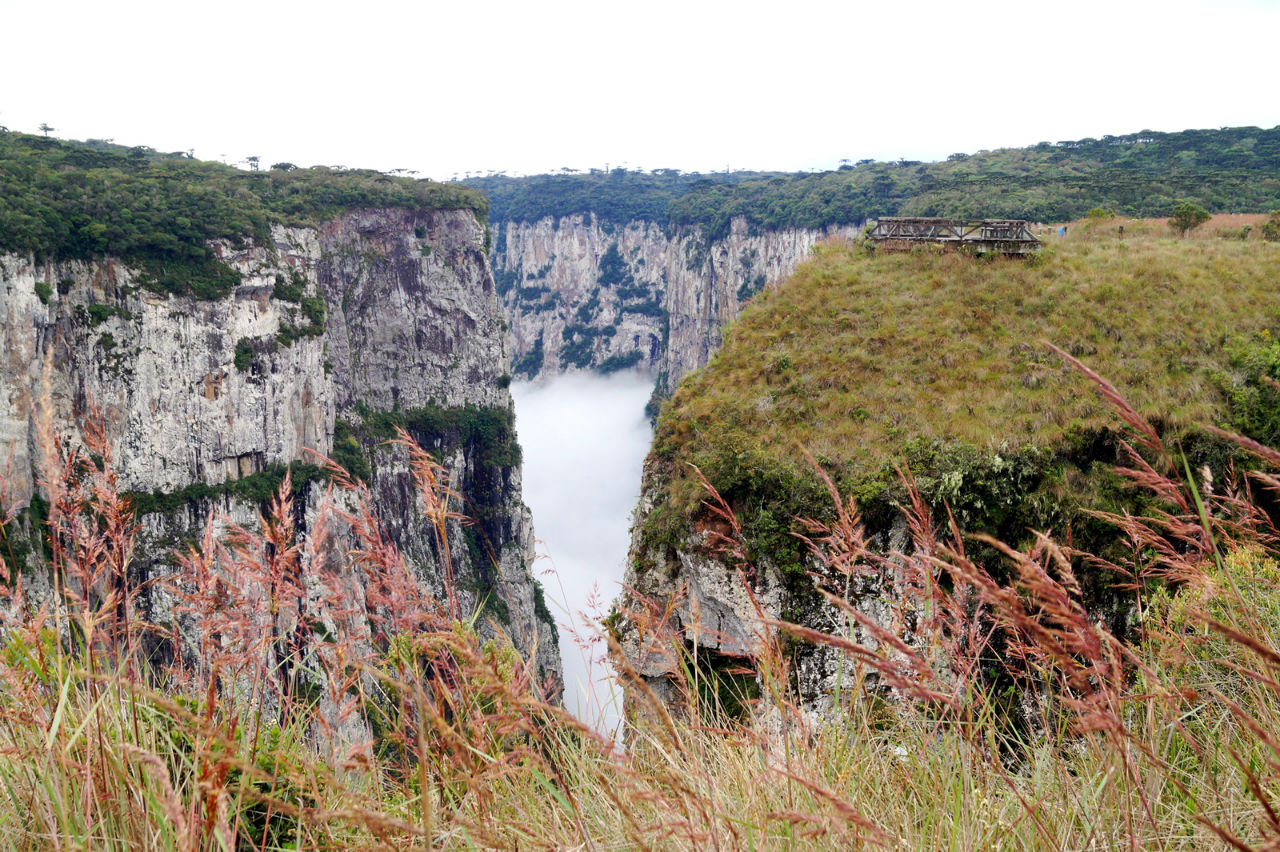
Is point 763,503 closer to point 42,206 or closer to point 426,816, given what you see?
point 426,816

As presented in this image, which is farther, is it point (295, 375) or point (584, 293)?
point (584, 293)

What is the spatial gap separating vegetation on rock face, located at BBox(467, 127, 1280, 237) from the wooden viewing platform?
31.2 meters

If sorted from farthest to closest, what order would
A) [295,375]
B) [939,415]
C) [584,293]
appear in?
[584,293], [295,375], [939,415]

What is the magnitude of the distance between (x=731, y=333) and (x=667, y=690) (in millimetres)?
6455

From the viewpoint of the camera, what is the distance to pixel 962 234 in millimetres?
14562

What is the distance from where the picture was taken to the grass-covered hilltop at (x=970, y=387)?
28.2 ft

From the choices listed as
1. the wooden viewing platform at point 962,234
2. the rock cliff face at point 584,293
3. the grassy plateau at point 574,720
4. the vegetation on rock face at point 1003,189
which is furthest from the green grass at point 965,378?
the rock cliff face at point 584,293

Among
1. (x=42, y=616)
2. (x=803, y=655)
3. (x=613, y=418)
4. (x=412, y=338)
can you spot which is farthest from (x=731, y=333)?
(x=613, y=418)

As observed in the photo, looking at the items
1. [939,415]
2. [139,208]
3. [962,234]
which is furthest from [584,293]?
[939,415]

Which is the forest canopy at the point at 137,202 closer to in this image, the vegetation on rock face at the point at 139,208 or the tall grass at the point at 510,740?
the vegetation on rock face at the point at 139,208

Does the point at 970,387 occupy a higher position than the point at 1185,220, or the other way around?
the point at 1185,220

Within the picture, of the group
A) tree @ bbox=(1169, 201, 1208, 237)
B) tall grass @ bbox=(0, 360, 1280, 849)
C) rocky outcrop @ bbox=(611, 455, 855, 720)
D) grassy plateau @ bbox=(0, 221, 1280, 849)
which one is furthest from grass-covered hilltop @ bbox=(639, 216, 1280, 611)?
tall grass @ bbox=(0, 360, 1280, 849)

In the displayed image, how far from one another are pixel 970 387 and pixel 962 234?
5.76 meters

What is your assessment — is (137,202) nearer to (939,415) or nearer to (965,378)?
(965,378)
